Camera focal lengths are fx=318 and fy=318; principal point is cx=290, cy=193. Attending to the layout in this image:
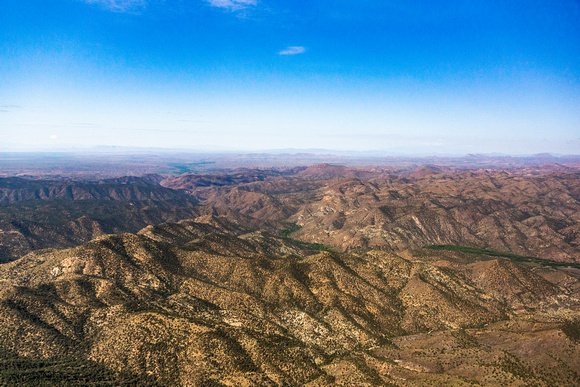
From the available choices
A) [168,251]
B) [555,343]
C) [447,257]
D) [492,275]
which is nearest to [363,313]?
[555,343]

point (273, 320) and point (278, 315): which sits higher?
point (278, 315)

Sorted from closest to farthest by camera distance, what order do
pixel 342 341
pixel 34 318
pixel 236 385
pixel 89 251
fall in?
pixel 236 385 → pixel 34 318 → pixel 342 341 → pixel 89 251

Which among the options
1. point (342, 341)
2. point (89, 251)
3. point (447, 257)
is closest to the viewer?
point (342, 341)

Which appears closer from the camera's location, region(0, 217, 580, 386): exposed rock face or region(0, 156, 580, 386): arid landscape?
region(0, 156, 580, 386): arid landscape

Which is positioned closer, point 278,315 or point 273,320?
point 273,320

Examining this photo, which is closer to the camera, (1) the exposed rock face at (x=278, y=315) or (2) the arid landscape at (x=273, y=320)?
(2) the arid landscape at (x=273, y=320)

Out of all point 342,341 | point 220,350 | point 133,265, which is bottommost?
point 342,341

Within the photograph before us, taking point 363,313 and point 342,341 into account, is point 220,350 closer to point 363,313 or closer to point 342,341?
point 342,341

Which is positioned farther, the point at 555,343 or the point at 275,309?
the point at 275,309
